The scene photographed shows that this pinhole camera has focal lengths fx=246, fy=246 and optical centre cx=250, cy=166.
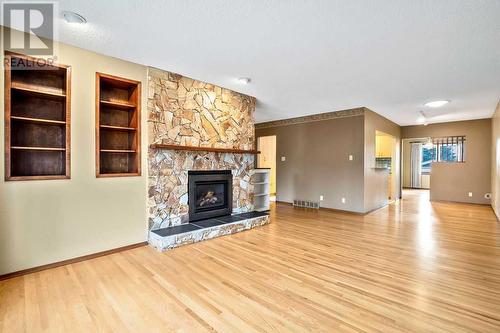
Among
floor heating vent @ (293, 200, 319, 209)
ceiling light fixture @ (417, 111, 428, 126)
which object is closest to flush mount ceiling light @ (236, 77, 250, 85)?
floor heating vent @ (293, 200, 319, 209)

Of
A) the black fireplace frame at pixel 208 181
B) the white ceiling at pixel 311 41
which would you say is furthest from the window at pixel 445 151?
the black fireplace frame at pixel 208 181

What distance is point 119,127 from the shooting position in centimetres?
339

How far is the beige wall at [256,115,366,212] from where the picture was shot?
585 cm

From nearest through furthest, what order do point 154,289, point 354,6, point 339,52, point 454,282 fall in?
point 354,6 < point 154,289 < point 454,282 < point 339,52

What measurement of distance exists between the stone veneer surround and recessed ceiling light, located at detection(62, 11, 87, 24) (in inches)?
47.4

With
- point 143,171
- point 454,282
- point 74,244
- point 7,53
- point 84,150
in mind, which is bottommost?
point 454,282

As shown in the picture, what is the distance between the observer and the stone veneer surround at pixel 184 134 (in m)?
3.62

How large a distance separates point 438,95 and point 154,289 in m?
5.62

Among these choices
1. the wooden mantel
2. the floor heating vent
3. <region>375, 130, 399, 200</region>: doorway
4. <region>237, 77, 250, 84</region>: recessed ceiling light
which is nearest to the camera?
the wooden mantel

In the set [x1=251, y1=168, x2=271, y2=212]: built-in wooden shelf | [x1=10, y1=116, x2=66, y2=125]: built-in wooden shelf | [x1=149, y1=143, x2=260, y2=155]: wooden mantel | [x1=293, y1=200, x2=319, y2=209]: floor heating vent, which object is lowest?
[x1=293, y1=200, x2=319, y2=209]: floor heating vent

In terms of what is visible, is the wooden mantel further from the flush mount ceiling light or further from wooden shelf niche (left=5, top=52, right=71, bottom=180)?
the flush mount ceiling light

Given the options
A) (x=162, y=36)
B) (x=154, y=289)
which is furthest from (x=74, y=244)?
(x=162, y=36)

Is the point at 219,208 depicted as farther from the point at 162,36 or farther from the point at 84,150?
the point at 162,36

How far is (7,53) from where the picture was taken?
2.56m
